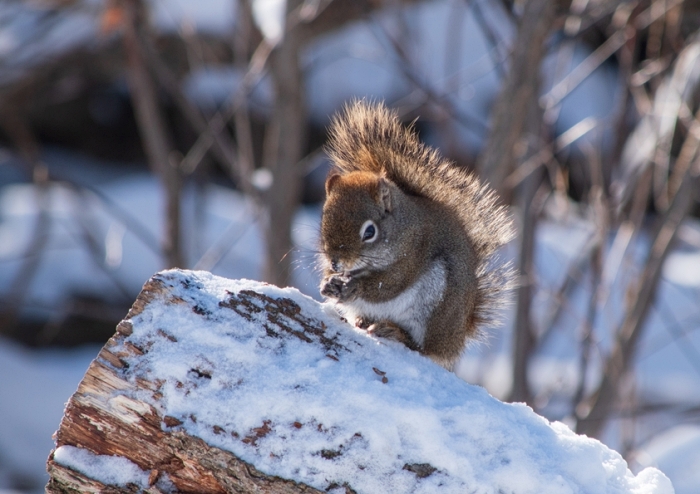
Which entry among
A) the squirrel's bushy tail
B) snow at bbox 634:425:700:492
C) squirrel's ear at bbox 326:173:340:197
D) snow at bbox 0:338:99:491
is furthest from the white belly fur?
snow at bbox 0:338:99:491

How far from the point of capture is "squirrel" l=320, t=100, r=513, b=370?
179cm

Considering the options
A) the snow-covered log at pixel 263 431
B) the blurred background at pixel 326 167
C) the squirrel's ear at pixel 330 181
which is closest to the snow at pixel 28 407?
the blurred background at pixel 326 167

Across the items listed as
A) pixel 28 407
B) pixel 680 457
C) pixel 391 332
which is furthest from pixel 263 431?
pixel 28 407

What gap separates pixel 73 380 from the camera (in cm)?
491

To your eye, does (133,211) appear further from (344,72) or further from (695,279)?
(695,279)

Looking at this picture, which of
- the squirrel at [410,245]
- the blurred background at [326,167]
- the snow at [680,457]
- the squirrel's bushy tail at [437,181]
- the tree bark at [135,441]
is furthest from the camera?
the snow at [680,457]

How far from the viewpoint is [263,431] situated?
1.29 meters

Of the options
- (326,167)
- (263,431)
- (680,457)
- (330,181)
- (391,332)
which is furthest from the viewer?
(326,167)

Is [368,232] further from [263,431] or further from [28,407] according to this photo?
[28,407]

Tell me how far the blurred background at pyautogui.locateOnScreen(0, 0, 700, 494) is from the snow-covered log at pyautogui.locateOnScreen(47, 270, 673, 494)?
0.72 meters

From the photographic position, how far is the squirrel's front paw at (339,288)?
1748 mm

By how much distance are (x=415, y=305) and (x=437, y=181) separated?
360mm

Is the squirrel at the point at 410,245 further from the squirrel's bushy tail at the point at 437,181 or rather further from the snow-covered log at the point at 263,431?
the snow-covered log at the point at 263,431

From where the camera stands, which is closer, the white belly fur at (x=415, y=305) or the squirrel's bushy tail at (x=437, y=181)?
the white belly fur at (x=415, y=305)
